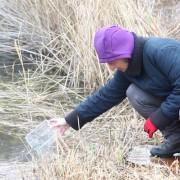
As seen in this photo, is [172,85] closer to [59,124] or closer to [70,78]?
[59,124]

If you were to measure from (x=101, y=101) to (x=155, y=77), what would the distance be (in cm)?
36

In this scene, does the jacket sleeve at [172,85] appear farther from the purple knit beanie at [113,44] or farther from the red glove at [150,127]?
the purple knit beanie at [113,44]

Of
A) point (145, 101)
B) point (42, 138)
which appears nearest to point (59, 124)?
point (42, 138)

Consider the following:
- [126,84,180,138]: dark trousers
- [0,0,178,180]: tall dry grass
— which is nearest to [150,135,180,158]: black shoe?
[126,84,180,138]: dark trousers

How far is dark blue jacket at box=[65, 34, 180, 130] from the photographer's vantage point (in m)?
3.10

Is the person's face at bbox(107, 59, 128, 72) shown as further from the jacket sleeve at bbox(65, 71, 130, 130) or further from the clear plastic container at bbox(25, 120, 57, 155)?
the clear plastic container at bbox(25, 120, 57, 155)

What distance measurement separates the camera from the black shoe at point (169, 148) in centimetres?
345

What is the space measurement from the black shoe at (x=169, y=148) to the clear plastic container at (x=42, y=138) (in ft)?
1.85

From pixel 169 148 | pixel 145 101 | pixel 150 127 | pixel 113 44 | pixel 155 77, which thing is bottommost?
pixel 169 148

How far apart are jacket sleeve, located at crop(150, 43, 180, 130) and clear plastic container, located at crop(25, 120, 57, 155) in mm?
567

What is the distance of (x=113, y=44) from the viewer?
10.1 feet

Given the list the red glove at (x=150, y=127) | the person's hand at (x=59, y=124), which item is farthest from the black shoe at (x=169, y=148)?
the person's hand at (x=59, y=124)

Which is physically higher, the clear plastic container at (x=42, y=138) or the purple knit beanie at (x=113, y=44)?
the purple knit beanie at (x=113, y=44)

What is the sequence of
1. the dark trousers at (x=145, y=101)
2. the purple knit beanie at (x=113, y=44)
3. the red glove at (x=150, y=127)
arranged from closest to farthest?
the purple knit beanie at (x=113, y=44), the red glove at (x=150, y=127), the dark trousers at (x=145, y=101)
